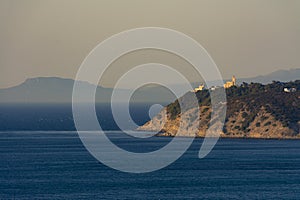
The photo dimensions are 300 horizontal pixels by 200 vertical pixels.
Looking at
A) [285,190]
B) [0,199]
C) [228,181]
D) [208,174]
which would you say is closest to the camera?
[0,199]

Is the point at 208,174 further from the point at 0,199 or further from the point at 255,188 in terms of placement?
the point at 0,199

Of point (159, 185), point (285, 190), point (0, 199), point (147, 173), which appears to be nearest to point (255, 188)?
point (285, 190)

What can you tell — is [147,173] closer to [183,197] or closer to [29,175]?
[29,175]

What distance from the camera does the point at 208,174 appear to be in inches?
7741

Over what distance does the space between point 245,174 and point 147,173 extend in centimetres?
2088

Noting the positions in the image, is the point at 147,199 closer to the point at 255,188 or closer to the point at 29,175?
the point at 255,188

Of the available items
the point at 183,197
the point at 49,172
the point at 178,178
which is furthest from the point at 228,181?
the point at 49,172

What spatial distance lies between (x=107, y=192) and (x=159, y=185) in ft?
48.7

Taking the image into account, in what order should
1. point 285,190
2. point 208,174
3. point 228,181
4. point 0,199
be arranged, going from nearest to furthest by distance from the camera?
point 0,199, point 285,190, point 228,181, point 208,174

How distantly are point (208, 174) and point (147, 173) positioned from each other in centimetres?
1313

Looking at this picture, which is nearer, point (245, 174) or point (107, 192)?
point (107, 192)

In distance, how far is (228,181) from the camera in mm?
183625

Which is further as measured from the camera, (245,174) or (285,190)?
(245,174)

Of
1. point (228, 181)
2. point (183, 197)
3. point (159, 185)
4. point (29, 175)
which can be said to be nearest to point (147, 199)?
point (183, 197)
